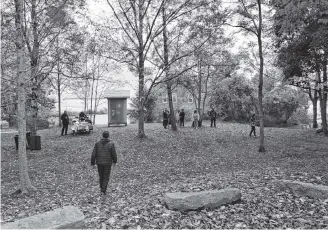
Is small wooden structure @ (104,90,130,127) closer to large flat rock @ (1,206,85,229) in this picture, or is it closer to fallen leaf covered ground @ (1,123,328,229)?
fallen leaf covered ground @ (1,123,328,229)

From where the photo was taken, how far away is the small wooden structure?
82.6ft

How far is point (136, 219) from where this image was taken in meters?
6.39

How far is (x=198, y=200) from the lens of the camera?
675cm

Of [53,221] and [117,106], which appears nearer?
[53,221]

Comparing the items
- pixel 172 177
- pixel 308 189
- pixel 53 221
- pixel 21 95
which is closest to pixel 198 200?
pixel 308 189

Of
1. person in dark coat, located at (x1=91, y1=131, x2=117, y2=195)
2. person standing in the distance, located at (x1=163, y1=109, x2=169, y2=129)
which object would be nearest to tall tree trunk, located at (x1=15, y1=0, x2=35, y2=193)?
person in dark coat, located at (x1=91, y1=131, x2=117, y2=195)

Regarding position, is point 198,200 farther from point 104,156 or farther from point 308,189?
point 104,156

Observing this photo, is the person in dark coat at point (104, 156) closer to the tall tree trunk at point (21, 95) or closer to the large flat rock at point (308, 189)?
the tall tree trunk at point (21, 95)

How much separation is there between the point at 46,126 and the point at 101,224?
26.7 m

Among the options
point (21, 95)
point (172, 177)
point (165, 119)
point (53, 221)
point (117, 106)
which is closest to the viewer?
point (53, 221)

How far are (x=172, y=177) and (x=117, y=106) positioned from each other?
1496 cm

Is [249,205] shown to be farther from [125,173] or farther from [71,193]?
[125,173]

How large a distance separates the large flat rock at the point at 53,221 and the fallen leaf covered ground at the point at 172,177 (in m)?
0.52

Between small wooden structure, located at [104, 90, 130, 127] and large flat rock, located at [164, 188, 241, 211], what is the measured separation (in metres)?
18.8
